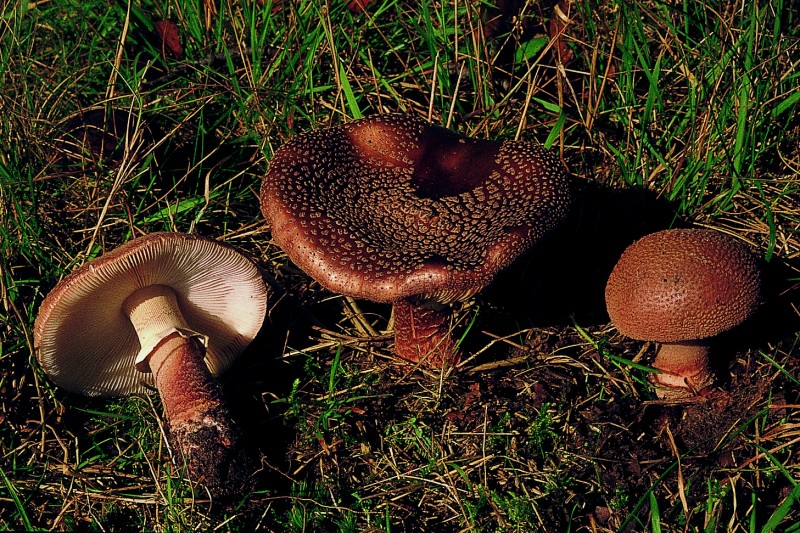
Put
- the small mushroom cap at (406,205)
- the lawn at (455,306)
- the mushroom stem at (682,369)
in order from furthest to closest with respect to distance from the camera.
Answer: the mushroom stem at (682,369)
the lawn at (455,306)
the small mushroom cap at (406,205)

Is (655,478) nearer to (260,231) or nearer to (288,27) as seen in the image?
(260,231)

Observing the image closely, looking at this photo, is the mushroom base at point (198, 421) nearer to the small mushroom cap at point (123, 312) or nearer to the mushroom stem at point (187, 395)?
the mushroom stem at point (187, 395)

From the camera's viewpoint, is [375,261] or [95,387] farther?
[95,387]

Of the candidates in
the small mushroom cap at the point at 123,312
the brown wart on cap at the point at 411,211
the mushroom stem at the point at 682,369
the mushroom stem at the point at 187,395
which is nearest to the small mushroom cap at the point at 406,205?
the brown wart on cap at the point at 411,211

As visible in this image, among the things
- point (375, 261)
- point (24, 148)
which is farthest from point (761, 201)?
point (24, 148)

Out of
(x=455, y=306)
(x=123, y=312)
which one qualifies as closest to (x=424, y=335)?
(x=455, y=306)

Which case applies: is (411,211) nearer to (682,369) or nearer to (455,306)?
(455,306)

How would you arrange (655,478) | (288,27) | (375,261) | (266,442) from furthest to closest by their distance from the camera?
(288,27) → (266,442) → (655,478) → (375,261)
